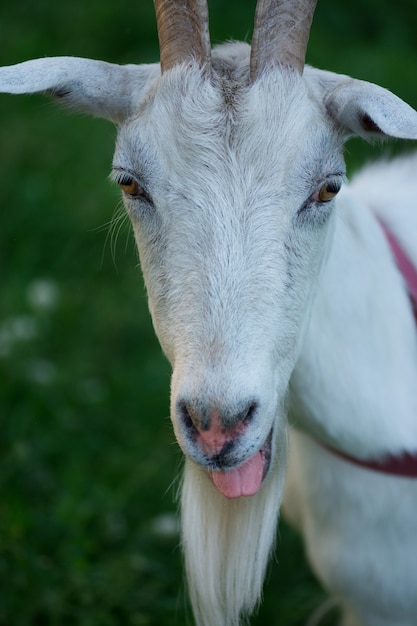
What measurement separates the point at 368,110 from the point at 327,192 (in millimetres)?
226

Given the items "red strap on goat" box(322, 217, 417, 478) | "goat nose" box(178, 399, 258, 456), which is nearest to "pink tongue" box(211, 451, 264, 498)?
"goat nose" box(178, 399, 258, 456)

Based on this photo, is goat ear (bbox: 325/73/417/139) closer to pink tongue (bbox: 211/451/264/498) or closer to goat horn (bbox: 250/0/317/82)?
goat horn (bbox: 250/0/317/82)

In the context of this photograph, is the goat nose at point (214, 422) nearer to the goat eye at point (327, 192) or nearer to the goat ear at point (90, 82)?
the goat eye at point (327, 192)

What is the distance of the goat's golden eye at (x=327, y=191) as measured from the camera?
7.97 feet

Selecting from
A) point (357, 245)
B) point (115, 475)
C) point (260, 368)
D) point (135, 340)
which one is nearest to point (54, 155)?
point (135, 340)

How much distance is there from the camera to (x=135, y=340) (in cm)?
521

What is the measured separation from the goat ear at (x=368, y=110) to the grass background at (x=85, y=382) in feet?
2.33

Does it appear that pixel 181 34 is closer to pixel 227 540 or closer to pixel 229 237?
pixel 229 237

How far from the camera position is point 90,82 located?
261 cm

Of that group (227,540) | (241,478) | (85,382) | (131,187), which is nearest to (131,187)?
(131,187)

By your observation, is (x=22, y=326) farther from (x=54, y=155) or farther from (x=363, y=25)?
(x=363, y=25)

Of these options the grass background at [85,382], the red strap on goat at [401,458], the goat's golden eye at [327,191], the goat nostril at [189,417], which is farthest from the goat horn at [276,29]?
the goat nostril at [189,417]

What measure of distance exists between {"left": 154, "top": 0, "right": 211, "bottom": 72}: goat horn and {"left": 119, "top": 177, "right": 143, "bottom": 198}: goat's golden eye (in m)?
0.32

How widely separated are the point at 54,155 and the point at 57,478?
9.75 feet
